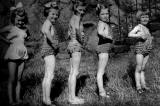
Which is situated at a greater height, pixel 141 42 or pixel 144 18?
pixel 144 18

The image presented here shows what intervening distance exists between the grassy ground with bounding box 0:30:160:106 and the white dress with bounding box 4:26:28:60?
0.89 metres

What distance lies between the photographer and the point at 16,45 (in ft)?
17.1

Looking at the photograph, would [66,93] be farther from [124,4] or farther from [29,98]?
[124,4]

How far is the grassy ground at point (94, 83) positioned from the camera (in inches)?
216

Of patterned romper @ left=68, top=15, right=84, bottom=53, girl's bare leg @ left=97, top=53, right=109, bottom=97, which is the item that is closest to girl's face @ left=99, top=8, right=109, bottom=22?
patterned romper @ left=68, top=15, right=84, bottom=53

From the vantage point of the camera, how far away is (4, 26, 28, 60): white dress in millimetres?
5152

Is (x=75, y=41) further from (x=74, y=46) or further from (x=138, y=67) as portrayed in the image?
(x=138, y=67)

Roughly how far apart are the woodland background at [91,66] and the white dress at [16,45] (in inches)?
9.3

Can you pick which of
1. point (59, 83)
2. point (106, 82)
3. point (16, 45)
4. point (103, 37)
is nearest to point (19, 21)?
point (16, 45)

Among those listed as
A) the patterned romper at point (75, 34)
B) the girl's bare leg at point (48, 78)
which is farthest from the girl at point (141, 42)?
the girl's bare leg at point (48, 78)

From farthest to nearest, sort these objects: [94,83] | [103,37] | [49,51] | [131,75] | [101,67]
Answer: [131,75]
[94,83]
[101,67]
[103,37]
[49,51]

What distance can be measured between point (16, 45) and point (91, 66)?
310 cm

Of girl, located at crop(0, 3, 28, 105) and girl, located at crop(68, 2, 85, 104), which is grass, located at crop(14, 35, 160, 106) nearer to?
girl, located at crop(68, 2, 85, 104)

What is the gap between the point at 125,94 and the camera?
5.75m
